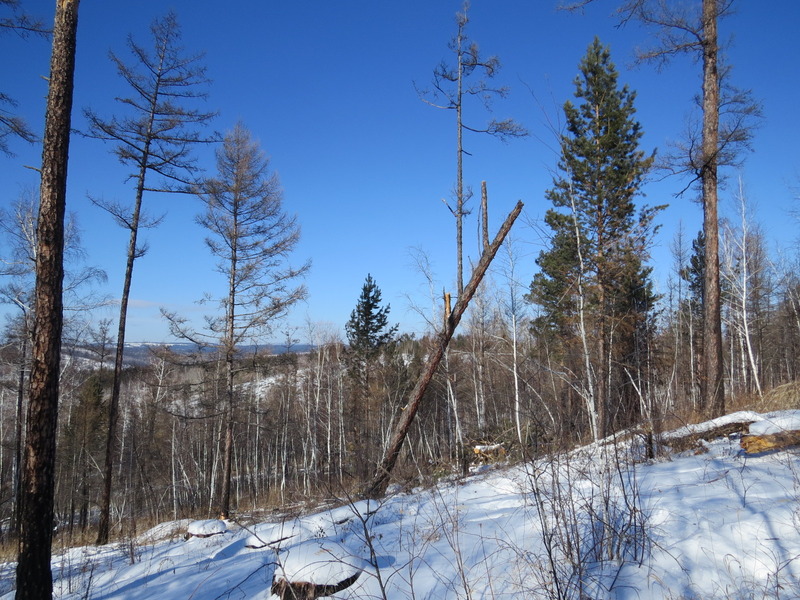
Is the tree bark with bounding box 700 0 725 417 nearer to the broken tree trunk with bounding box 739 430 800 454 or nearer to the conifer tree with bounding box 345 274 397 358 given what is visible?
the broken tree trunk with bounding box 739 430 800 454

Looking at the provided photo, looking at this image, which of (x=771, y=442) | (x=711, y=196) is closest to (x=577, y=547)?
Result: (x=771, y=442)

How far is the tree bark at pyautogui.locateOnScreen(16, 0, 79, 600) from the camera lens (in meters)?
3.81

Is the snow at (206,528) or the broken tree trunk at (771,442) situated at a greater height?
the broken tree trunk at (771,442)

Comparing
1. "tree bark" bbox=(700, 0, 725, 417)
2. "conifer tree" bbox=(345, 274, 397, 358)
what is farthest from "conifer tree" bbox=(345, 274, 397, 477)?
"tree bark" bbox=(700, 0, 725, 417)

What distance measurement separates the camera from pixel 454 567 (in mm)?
3123

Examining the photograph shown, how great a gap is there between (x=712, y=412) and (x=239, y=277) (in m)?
11.2

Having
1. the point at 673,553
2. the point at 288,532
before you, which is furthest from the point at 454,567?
the point at 288,532

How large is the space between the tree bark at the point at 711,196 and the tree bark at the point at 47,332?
31.1 feet

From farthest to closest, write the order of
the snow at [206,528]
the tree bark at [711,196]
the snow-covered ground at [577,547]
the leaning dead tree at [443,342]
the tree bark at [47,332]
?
the tree bark at [711,196] → the leaning dead tree at [443,342] → the snow at [206,528] → the tree bark at [47,332] → the snow-covered ground at [577,547]

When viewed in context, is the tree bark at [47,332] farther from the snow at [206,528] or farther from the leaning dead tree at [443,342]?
the leaning dead tree at [443,342]

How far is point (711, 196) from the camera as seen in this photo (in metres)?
8.48

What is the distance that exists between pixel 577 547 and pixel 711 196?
328 inches

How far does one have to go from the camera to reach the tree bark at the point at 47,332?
12.5ft

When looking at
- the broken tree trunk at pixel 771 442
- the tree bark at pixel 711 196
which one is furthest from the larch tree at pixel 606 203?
the broken tree trunk at pixel 771 442
